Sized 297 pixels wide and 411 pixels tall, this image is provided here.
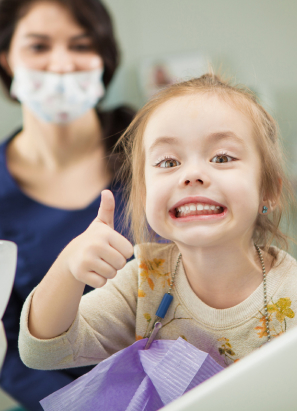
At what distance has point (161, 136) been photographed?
1.61 feet

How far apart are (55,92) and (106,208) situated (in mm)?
629

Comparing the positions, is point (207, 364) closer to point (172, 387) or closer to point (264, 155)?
point (172, 387)

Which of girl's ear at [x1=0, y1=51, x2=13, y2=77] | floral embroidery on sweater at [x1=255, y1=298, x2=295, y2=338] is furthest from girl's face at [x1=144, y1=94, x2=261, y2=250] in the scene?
girl's ear at [x1=0, y1=51, x2=13, y2=77]

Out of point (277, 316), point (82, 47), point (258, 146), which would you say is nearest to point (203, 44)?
point (82, 47)

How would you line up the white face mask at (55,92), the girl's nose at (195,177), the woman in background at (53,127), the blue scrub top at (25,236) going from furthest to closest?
1. the white face mask at (55,92)
2. the woman in background at (53,127)
3. the blue scrub top at (25,236)
4. the girl's nose at (195,177)

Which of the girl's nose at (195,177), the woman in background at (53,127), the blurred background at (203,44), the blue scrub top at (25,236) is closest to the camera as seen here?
the girl's nose at (195,177)

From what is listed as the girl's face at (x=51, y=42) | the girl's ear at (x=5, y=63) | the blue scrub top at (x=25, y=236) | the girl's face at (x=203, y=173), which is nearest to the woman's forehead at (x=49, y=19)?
the girl's face at (x=51, y=42)

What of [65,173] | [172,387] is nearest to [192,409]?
[172,387]

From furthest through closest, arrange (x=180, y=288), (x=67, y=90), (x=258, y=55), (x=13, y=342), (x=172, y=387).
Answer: (x=258, y=55) < (x=67, y=90) < (x=13, y=342) < (x=180, y=288) < (x=172, y=387)

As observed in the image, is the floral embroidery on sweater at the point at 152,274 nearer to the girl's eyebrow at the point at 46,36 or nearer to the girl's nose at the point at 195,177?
the girl's nose at the point at 195,177

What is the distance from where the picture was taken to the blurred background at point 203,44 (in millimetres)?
1854

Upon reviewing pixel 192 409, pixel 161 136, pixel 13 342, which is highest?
pixel 161 136

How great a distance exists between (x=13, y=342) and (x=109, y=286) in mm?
360

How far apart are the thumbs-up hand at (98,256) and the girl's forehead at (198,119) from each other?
0.43ft
